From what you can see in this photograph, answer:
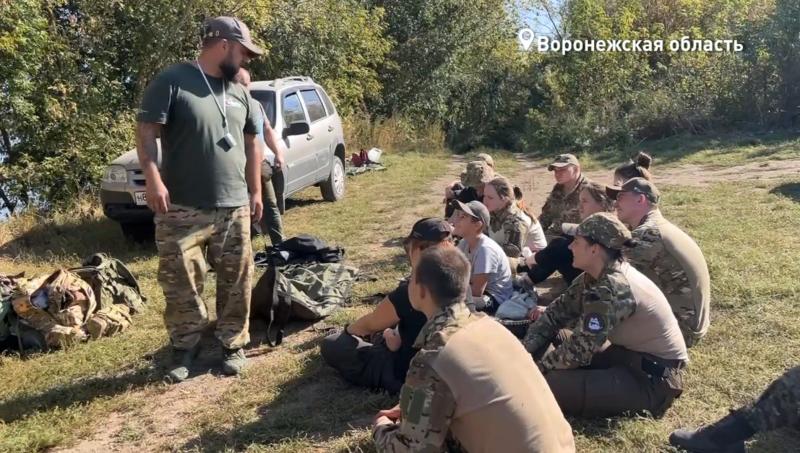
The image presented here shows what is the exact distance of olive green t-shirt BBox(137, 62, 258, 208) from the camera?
140 inches

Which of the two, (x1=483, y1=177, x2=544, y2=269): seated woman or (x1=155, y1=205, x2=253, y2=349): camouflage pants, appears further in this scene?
(x1=483, y1=177, x2=544, y2=269): seated woman

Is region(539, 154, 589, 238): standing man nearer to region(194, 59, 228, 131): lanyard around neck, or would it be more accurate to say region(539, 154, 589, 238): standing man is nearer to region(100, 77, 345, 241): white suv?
region(194, 59, 228, 131): lanyard around neck

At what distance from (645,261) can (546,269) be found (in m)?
1.04

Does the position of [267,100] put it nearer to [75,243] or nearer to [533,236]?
[75,243]

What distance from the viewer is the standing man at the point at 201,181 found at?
11.8 feet

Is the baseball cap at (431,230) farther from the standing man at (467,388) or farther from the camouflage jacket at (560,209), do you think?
the camouflage jacket at (560,209)

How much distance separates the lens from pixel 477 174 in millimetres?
5680

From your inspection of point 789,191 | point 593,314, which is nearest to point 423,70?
point 789,191

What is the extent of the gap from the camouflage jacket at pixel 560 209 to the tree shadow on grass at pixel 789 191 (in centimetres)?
421

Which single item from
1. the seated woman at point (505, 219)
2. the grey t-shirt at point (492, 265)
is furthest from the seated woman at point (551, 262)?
the grey t-shirt at point (492, 265)

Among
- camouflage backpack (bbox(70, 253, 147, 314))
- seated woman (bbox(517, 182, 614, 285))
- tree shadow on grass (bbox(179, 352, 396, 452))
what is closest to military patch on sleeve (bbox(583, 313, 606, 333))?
tree shadow on grass (bbox(179, 352, 396, 452))

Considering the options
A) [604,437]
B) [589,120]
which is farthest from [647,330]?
[589,120]

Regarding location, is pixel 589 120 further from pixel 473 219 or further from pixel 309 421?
pixel 309 421

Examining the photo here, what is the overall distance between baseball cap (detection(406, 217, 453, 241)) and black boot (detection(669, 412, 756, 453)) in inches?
58.7
